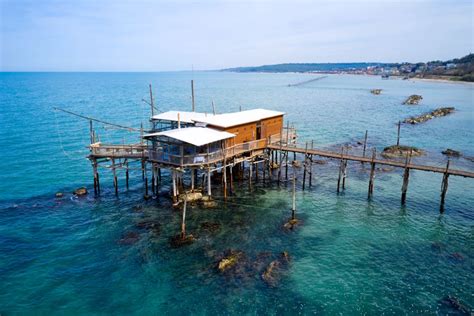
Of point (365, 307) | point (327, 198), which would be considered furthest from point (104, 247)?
point (327, 198)

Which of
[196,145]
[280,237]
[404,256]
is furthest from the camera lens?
[196,145]

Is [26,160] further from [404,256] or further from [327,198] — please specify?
[404,256]

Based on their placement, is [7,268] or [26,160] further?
[26,160]

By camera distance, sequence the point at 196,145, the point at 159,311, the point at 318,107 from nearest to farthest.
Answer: the point at 159,311
the point at 196,145
the point at 318,107

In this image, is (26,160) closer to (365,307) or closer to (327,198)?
(327,198)

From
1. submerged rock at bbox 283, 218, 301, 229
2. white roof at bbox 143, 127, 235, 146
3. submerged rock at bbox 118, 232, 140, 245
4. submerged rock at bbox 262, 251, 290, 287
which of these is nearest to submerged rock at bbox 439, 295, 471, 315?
submerged rock at bbox 262, 251, 290, 287

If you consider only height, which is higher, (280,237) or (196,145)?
(196,145)
